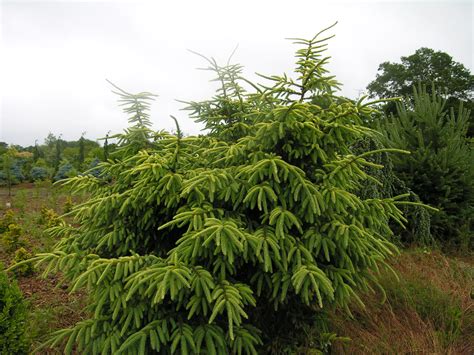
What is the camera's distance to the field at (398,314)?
3.13 metres

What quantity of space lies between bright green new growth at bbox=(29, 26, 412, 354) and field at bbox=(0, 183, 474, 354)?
1.61 ft

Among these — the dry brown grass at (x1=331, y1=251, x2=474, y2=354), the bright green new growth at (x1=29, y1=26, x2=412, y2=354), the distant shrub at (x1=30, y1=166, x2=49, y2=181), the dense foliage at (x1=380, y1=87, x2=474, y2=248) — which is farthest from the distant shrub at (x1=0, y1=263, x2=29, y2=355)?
the distant shrub at (x1=30, y1=166, x2=49, y2=181)

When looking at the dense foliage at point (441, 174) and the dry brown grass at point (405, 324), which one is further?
the dense foliage at point (441, 174)

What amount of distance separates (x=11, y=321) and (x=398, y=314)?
3528mm

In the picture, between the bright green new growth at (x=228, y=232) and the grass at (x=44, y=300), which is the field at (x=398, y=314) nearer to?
the grass at (x=44, y=300)

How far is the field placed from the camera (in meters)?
3.13

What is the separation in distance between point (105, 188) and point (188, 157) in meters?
0.86

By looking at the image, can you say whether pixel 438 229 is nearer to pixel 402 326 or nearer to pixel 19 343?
pixel 402 326

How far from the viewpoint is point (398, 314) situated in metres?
3.67

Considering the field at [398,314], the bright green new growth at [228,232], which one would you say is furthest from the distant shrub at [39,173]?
the bright green new growth at [228,232]

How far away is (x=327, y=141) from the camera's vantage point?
9.32 ft

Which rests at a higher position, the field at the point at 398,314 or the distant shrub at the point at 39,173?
the distant shrub at the point at 39,173

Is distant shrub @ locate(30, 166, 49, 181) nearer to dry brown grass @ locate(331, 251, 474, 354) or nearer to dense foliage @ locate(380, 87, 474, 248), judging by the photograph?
dense foliage @ locate(380, 87, 474, 248)

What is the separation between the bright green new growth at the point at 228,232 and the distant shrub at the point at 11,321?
10.6 inches
